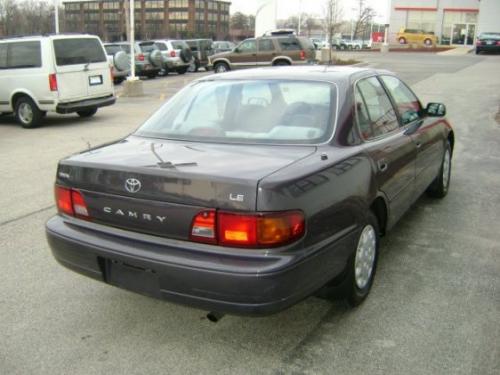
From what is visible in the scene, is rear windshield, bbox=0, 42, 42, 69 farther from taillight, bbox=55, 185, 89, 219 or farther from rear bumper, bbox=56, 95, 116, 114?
taillight, bbox=55, 185, 89, 219

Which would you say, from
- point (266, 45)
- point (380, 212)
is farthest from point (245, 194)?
point (266, 45)

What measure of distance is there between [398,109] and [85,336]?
3.03 metres

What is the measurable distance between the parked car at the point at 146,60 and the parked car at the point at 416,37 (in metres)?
36.6

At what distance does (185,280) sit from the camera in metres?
2.81

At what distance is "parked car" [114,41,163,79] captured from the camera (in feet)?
79.4

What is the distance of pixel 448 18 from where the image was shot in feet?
186

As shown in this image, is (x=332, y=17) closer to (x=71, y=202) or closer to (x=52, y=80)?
(x=52, y=80)

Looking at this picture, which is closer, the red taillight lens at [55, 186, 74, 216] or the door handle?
the red taillight lens at [55, 186, 74, 216]

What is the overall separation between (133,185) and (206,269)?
0.65 metres

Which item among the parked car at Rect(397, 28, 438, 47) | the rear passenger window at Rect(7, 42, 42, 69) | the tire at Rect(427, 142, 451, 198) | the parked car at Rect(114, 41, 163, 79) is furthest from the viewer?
the parked car at Rect(397, 28, 438, 47)

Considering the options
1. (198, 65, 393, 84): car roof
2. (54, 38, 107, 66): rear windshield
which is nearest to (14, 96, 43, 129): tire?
(54, 38, 107, 66): rear windshield

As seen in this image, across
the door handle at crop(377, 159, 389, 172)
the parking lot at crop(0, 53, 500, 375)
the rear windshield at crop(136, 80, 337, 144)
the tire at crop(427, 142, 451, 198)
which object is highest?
the rear windshield at crop(136, 80, 337, 144)

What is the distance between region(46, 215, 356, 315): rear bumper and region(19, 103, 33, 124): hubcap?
9171mm

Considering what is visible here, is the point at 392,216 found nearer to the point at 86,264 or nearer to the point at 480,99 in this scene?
the point at 86,264
